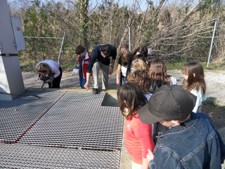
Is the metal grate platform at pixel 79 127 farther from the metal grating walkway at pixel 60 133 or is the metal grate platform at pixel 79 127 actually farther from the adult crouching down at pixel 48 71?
the adult crouching down at pixel 48 71

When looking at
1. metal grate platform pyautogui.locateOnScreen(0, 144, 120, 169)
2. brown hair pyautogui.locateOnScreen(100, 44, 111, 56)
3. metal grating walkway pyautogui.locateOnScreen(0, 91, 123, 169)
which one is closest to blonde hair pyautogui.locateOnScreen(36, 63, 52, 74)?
metal grating walkway pyautogui.locateOnScreen(0, 91, 123, 169)

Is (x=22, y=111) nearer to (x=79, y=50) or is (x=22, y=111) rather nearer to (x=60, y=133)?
(x=60, y=133)

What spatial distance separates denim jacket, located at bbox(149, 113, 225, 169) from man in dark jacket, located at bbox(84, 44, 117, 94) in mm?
3355

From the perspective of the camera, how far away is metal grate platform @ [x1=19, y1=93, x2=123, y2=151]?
2.73m

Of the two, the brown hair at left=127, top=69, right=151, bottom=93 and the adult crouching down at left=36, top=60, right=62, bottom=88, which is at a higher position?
the brown hair at left=127, top=69, right=151, bottom=93

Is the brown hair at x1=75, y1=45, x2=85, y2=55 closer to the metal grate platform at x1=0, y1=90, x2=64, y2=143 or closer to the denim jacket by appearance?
the metal grate platform at x1=0, y1=90, x2=64, y2=143

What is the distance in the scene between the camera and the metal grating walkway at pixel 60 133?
2375mm

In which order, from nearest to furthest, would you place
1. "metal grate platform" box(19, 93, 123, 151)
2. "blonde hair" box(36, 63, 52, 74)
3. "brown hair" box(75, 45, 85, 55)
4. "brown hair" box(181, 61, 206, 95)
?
"metal grate platform" box(19, 93, 123, 151)
"brown hair" box(181, 61, 206, 95)
"blonde hair" box(36, 63, 52, 74)
"brown hair" box(75, 45, 85, 55)

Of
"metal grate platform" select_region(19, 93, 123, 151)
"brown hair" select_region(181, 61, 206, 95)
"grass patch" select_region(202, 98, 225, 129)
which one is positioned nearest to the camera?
"metal grate platform" select_region(19, 93, 123, 151)

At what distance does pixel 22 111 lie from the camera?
12.1 feet

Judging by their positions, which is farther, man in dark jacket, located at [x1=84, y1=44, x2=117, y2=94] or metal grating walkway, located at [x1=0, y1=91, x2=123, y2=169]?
man in dark jacket, located at [x1=84, y1=44, x2=117, y2=94]

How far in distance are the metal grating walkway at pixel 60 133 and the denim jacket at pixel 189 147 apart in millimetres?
1126

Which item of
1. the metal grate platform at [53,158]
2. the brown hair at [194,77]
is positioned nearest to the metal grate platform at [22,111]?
the metal grate platform at [53,158]

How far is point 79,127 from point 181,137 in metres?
2.01
